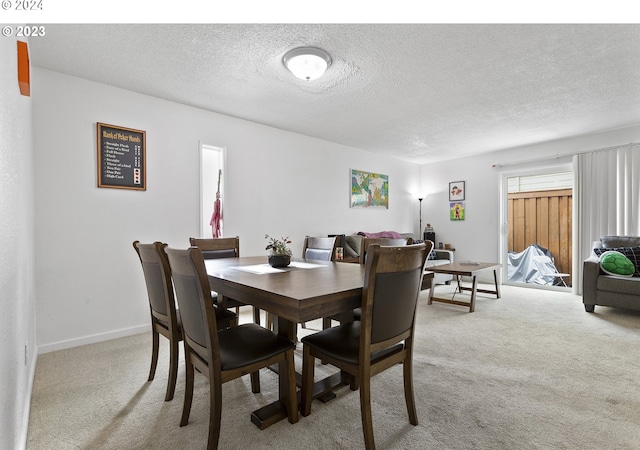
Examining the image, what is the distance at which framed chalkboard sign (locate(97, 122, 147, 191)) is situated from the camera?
2.87 m

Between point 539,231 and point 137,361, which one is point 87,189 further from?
point 539,231

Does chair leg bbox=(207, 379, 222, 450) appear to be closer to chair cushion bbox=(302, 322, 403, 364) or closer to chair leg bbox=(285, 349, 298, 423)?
chair leg bbox=(285, 349, 298, 423)

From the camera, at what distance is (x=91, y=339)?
9.12 feet

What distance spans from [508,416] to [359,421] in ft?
2.61

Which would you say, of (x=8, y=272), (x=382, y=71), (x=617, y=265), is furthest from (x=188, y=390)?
(x=617, y=265)

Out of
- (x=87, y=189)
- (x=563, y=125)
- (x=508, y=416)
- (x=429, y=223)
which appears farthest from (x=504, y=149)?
(x=87, y=189)

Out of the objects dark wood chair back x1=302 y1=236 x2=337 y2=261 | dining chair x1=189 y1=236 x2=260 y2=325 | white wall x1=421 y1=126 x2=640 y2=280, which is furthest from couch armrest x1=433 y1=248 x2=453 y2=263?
dining chair x1=189 y1=236 x2=260 y2=325

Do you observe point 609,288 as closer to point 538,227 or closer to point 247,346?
point 538,227

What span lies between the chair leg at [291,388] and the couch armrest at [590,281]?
3.84 metres

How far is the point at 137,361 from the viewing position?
238cm

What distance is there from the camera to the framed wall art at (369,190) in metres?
5.36

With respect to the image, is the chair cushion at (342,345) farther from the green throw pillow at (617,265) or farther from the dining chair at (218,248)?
the green throw pillow at (617,265)

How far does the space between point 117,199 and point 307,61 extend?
7.10ft

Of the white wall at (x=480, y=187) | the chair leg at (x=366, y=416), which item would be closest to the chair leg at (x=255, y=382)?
the chair leg at (x=366, y=416)
